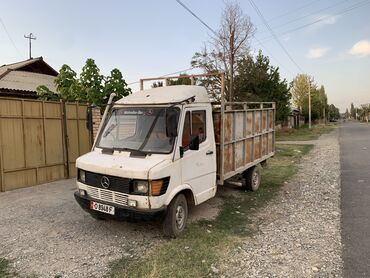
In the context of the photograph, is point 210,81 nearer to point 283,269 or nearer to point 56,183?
point 56,183

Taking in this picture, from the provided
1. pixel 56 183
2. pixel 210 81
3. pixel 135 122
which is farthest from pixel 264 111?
pixel 210 81

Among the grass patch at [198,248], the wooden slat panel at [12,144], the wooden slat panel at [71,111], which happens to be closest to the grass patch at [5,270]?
the grass patch at [198,248]

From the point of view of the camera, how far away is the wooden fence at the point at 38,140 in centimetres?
806

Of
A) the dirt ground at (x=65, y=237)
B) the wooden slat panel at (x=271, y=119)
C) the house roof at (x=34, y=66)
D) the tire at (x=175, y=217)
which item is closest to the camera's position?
the dirt ground at (x=65, y=237)

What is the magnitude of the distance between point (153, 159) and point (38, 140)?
5479 mm

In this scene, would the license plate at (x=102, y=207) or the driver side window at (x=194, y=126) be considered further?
the driver side window at (x=194, y=126)

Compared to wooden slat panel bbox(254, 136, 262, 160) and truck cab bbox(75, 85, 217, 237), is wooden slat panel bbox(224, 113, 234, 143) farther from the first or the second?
wooden slat panel bbox(254, 136, 262, 160)

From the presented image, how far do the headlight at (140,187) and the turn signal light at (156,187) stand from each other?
9 cm

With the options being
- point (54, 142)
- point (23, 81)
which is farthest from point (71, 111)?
Answer: point (23, 81)

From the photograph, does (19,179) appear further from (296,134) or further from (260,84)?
(296,134)

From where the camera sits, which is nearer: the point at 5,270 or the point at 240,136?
the point at 5,270

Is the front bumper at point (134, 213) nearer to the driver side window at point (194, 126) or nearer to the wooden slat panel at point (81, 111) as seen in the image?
the driver side window at point (194, 126)

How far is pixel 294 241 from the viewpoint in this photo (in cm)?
498

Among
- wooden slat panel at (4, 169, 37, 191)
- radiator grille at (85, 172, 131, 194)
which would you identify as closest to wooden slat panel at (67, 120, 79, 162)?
wooden slat panel at (4, 169, 37, 191)
